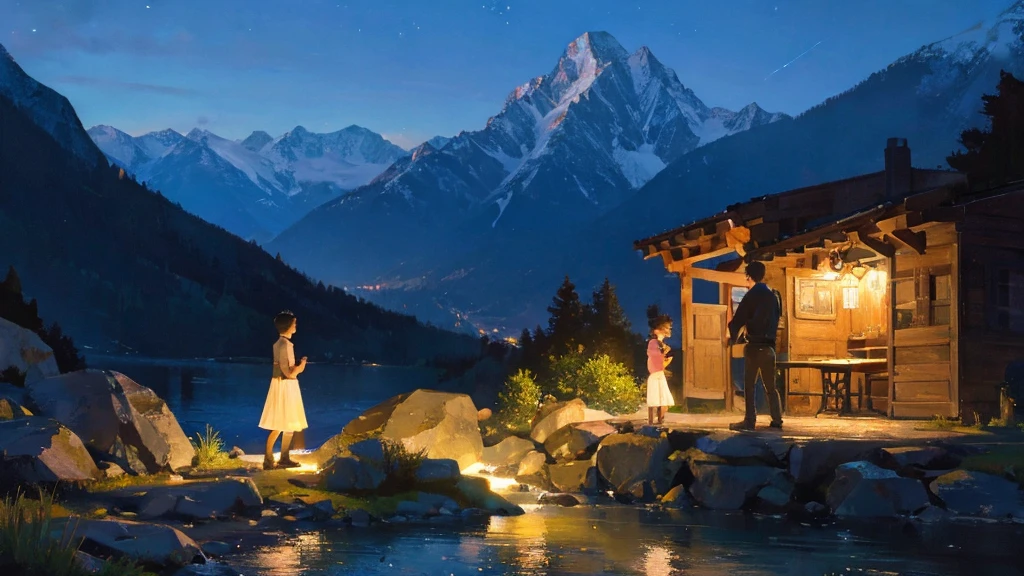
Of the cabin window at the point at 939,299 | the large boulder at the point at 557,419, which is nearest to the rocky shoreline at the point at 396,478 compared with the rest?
the large boulder at the point at 557,419

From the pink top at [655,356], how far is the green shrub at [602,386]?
554cm

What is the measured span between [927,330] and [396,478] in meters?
9.27

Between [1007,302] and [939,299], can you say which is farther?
[939,299]

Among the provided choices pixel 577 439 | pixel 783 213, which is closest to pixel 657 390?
pixel 577 439

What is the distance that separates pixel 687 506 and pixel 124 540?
7524 mm

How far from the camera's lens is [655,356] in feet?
57.6

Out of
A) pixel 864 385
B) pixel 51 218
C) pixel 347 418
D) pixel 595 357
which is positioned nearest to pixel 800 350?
pixel 864 385

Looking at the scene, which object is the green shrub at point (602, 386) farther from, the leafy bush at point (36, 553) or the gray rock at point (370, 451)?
the leafy bush at point (36, 553)

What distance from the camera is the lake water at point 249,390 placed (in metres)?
67.5

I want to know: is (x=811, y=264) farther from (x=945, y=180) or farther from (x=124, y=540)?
(x=124, y=540)

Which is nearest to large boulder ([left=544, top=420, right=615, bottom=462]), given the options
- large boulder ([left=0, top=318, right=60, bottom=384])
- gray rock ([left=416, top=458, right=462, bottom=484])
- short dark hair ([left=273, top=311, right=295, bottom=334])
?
gray rock ([left=416, top=458, right=462, bottom=484])

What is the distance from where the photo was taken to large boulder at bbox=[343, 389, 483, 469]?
18078 millimetres

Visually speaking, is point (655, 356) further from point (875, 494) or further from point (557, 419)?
point (875, 494)

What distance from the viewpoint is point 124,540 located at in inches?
337
